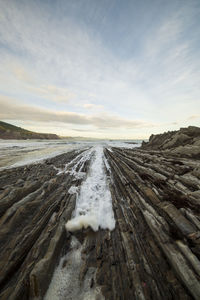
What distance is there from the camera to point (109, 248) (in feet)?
8.36

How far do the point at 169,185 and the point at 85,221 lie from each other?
4237 millimetres

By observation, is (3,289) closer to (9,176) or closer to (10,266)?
(10,266)

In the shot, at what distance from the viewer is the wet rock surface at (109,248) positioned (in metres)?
1.81

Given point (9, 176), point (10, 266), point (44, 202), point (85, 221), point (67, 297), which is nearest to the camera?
point (67, 297)

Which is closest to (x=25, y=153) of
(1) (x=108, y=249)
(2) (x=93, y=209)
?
(2) (x=93, y=209)

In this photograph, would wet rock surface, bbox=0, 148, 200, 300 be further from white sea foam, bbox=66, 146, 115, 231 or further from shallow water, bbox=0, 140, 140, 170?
shallow water, bbox=0, 140, 140, 170

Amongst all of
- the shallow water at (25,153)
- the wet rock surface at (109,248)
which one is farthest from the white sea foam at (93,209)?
the shallow water at (25,153)

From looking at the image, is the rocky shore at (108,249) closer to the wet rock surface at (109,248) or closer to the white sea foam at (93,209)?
the wet rock surface at (109,248)

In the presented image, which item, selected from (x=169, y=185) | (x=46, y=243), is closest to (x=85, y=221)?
(x=46, y=243)

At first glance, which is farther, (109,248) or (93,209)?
(93,209)

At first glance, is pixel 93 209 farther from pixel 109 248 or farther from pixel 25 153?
pixel 25 153

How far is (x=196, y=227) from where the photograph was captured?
288 centimetres

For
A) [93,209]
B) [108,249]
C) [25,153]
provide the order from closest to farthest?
[108,249] → [93,209] → [25,153]

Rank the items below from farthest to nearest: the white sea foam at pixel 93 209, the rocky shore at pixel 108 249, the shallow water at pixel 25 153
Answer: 1. the shallow water at pixel 25 153
2. the white sea foam at pixel 93 209
3. the rocky shore at pixel 108 249
